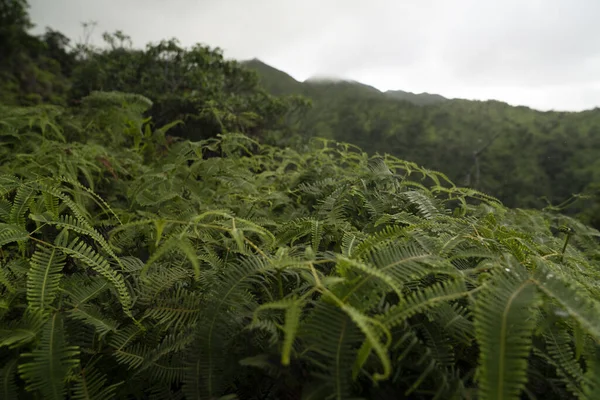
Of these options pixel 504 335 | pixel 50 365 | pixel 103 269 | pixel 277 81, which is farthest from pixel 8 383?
pixel 277 81

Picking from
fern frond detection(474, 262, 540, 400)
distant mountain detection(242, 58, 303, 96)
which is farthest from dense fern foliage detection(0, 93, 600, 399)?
distant mountain detection(242, 58, 303, 96)

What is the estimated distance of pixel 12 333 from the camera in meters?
0.71

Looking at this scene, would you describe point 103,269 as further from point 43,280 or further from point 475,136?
point 475,136

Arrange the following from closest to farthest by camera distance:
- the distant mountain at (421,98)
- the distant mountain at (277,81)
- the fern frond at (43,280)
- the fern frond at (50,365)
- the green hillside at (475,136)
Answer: the fern frond at (50,365) → the fern frond at (43,280) → the green hillside at (475,136) → the distant mountain at (421,98) → the distant mountain at (277,81)

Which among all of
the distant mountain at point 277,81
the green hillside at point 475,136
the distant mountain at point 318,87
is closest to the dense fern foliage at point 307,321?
the green hillside at point 475,136

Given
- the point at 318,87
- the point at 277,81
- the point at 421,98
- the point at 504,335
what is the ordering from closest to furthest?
the point at 504,335 → the point at 421,98 → the point at 318,87 → the point at 277,81

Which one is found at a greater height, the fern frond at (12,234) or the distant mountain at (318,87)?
the distant mountain at (318,87)

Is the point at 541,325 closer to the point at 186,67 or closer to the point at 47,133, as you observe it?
the point at 47,133

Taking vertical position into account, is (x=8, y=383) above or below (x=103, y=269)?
below

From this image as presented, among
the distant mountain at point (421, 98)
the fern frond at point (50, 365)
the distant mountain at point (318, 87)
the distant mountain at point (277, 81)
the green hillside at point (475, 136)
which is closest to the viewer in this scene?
the fern frond at point (50, 365)

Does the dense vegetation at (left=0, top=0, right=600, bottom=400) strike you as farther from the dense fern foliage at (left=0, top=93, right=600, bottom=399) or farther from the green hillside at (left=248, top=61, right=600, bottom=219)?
the green hillside at (left=248, top=61, right=600, bottom=219)

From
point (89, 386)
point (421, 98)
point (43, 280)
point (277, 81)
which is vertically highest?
point (277, 81)

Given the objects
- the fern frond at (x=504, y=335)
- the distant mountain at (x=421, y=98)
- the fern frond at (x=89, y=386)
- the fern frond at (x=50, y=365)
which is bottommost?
the fern frond at (x=89, y=386)

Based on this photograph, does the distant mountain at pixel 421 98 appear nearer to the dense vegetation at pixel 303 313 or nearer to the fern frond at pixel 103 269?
the dense vegetation at pixel 303 313
